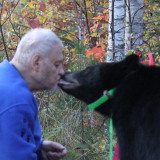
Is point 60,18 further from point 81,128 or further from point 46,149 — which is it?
point 46,149

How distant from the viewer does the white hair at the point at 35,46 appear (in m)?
2.57

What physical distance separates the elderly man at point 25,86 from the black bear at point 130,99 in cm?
27

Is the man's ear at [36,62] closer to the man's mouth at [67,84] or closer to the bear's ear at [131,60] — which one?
the man's mouth at [67,84]

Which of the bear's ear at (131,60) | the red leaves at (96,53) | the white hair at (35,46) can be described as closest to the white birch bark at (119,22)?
the red leaves at (96,53)

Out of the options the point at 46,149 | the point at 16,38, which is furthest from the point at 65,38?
the point at 46,149

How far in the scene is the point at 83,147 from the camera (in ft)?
14.9

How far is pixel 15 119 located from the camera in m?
2.32

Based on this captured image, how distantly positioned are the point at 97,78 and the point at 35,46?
58 centimetres

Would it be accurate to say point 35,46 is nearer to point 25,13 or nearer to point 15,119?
point 15,119

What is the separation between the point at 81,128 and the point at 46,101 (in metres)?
0.68

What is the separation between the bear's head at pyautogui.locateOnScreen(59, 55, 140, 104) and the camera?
8.93 ft

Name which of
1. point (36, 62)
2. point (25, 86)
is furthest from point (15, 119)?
point (36, 62)

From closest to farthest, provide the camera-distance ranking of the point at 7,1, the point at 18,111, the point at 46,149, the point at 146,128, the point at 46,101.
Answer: the point at 18,111
the point at 146,128
the point at 46,149
the point at 46,101
the point at 7,1

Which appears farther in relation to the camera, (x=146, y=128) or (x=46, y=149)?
(x=46, y=149)
